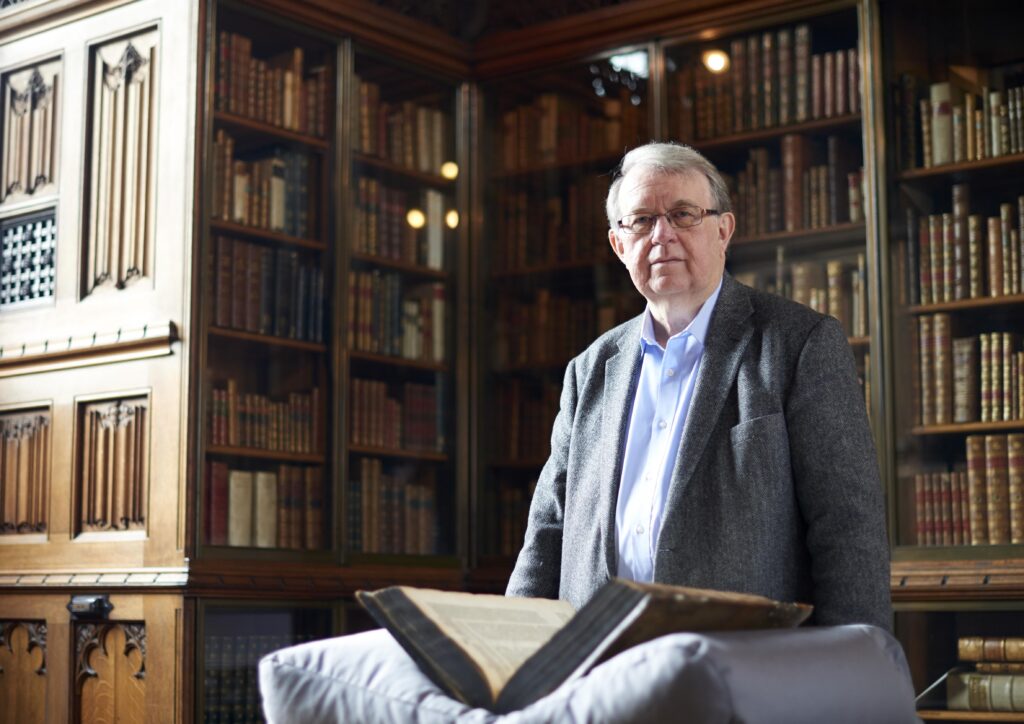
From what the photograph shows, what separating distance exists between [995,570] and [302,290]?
2235mm

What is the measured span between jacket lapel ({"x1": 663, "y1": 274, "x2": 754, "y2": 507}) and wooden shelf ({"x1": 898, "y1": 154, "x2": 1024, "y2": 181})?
88.3 inches

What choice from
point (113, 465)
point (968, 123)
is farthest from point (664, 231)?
point (113, 465)

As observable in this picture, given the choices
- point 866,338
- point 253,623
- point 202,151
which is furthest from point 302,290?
point 866,338

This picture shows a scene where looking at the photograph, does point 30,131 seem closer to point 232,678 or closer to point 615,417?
point 232,678

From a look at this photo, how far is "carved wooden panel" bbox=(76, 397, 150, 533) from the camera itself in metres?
4.31

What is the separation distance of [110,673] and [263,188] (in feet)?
5.00

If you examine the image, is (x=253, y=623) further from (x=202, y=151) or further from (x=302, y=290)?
(x=202, y=151)

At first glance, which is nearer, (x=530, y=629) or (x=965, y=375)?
(x=530, y=629)

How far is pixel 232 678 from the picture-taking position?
13.9 feet

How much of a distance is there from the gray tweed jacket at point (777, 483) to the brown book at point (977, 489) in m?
2.18

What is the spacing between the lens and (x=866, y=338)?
4.36 metres

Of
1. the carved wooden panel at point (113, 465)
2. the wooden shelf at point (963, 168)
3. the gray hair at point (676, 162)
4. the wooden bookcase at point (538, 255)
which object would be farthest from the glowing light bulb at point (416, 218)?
the gray hair at point (676, 162)

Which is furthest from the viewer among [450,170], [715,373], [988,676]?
[450,170]

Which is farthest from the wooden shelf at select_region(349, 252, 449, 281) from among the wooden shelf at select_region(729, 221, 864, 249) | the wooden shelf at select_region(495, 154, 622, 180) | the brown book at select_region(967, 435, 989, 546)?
the brown book at select_region(967, 435, 989, 546)
